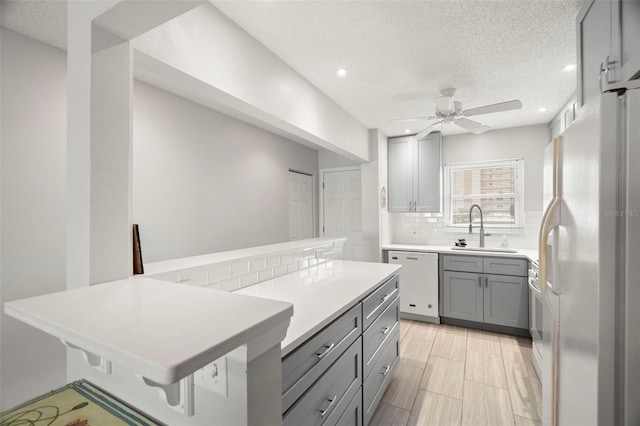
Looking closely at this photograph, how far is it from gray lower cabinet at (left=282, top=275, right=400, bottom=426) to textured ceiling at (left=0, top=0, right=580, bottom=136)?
1709 mm

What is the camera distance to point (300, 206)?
4738 mm

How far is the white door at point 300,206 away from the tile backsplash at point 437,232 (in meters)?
1.26

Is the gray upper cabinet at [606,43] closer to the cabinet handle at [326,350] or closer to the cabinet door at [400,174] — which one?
the cabinet handle at [326,350]

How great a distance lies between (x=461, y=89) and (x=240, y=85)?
6.83 ft

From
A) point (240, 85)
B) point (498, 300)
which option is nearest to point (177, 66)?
point (240, 85)

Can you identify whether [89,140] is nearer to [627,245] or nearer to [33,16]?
[33,16]

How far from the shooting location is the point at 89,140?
1.05 m

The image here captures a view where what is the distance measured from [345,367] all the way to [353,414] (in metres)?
0.34

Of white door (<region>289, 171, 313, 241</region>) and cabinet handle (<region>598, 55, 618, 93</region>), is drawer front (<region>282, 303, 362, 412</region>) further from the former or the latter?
white door (<region>289, 171, 313, 241</region>)

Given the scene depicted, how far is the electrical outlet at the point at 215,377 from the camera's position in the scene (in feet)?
2.47

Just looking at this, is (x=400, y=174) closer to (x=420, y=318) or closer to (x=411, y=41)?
(x=420, y=318)

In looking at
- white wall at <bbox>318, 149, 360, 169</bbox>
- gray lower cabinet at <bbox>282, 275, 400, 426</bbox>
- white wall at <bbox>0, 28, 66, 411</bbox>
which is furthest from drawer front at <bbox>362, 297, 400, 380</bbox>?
white wall at <bbox>318, 149, 360, 169</bbox>

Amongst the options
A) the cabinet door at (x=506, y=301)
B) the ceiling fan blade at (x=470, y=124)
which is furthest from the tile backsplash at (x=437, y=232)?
the ceiling fan blade at (x=470, y=124)

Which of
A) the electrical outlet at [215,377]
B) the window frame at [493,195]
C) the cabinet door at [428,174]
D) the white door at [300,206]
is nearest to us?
the electrical outlet at [215,377]
